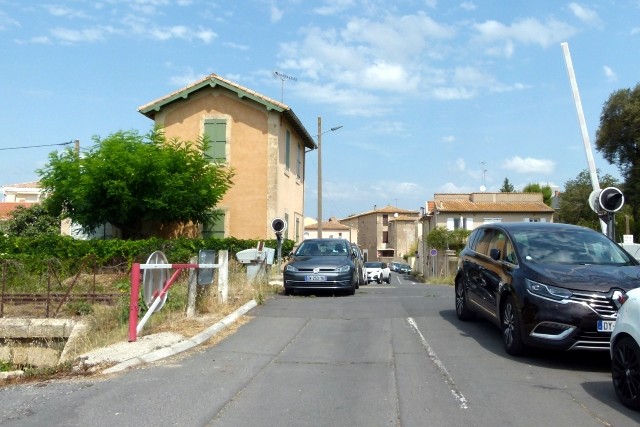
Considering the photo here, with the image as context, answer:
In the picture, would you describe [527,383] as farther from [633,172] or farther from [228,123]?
[633,172]

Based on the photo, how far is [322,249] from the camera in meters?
17.2

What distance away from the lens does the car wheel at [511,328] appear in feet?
25.7

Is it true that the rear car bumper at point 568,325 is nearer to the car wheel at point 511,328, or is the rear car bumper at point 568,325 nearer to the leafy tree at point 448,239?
the car wheel at point 511,328

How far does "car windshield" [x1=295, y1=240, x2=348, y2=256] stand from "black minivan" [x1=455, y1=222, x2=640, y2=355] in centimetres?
695

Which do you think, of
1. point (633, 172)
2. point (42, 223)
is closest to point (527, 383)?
point (42, 223)

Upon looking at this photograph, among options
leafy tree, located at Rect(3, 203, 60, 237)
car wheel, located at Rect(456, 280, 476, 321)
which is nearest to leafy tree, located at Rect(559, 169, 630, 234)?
leafy tree, located at Rect(3, 203, 60, 237)

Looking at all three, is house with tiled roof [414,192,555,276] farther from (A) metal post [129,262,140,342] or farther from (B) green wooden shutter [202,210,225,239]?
(A) metal post [129,262,140,342]

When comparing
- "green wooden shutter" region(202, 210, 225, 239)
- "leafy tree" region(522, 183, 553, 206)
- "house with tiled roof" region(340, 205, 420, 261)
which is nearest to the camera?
"green wooden shutter" region(202, 210, 225, 239)

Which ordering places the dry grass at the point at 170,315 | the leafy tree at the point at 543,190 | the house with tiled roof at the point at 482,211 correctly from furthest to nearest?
the leafy tree at the point at 543,190 < the house with tiled roof at the point at 482,211 < the dry grass at the point at 170,315

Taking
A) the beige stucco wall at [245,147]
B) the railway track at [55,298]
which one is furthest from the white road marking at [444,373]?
the beige stucco wall at [245,147]

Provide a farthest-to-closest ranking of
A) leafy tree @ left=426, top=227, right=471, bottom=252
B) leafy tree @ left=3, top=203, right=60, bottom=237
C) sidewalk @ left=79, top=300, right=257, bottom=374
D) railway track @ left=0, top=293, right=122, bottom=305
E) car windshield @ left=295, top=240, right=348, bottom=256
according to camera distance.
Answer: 1. leafy tree @ left=426, top=227, right=471, bottom=252
2. leafy tree @ left=3, top=203, right=60, bottom=237
3. car windshield @ left=295, top=240, right=348, bottom=256
4. railway track @ left=0, top=293, right=122, bottom=305
5. sidewalk @ left=79, top=300, right=257, bottom=374

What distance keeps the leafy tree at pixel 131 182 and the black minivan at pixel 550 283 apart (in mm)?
13358

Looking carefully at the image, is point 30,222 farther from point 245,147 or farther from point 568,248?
point 568,248

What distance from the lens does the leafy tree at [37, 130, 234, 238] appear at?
20.6 metres
